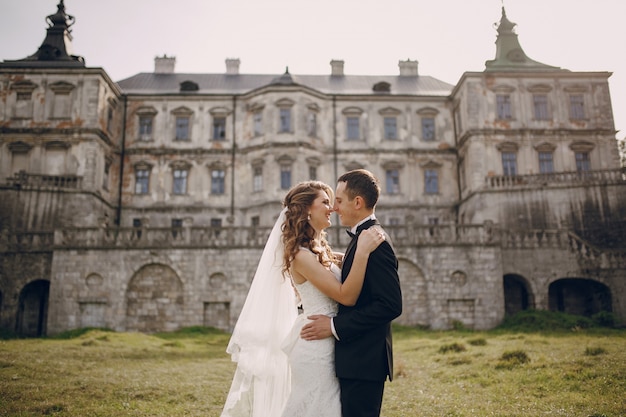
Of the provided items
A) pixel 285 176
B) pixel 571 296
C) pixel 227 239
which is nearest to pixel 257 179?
pixel 285 176

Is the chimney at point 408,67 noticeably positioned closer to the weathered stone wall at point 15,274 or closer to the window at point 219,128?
the window at point 219,128

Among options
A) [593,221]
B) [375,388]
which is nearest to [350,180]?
[375,388]

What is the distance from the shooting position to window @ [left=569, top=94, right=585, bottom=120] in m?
35.6

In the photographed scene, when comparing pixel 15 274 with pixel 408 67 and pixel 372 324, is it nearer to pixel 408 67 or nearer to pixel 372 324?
pixel 372 324

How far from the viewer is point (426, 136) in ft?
126

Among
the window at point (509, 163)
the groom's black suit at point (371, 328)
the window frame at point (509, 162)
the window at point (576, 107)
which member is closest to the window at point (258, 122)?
the window frame at point (509, 162)

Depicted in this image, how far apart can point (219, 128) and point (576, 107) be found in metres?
26.2

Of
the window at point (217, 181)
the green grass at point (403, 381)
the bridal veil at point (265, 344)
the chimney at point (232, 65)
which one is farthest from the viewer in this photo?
the chimney at point (232, 65)

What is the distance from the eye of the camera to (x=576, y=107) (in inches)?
1407

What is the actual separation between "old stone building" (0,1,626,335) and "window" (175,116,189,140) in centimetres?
8

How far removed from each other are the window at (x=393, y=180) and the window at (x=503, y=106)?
8329 millimetres

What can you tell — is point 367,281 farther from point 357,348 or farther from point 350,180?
point 350,180

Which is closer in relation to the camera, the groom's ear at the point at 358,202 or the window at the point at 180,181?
the groom's ear at the point at 358,202

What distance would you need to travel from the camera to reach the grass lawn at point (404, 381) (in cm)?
858
